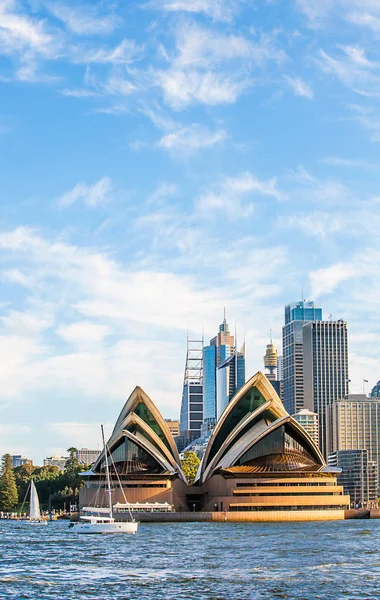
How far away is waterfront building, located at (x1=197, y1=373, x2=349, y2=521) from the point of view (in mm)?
115562

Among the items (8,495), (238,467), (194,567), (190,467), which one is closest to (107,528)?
(194,567)

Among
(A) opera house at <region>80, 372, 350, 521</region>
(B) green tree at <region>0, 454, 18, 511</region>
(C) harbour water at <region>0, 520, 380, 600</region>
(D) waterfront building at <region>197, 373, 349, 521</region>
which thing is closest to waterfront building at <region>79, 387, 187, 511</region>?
(A) opera house at <region>80, 372, 350, 521</region>

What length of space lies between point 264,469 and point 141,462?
18.4 meters

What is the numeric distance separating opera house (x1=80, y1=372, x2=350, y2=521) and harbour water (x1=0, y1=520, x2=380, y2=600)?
33904mm

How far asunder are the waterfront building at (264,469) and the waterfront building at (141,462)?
5230 millimetres

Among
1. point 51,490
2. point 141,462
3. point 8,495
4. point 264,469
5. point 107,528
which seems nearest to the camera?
point 107,528

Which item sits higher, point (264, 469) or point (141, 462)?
point (141, 462)

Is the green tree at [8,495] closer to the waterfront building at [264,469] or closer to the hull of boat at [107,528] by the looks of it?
A: the waterfront building at [264,469]

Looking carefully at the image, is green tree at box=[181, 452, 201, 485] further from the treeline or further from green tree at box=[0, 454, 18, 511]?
green tree at box=[0, 454, 18, 511]

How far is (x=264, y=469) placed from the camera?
118m

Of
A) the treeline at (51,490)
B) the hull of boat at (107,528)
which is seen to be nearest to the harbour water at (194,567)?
the hull of boat at (107,528)

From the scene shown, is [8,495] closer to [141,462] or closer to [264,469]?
[141,462]

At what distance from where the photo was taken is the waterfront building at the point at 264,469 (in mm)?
115562

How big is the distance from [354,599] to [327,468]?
8354 centimetres
